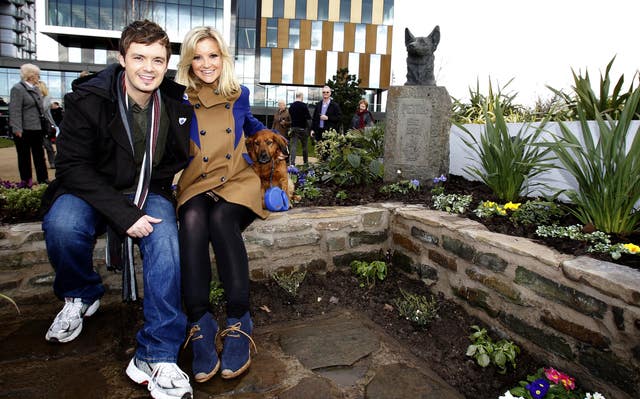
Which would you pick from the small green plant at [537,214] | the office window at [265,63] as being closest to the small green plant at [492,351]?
the small green plant at [537,214]

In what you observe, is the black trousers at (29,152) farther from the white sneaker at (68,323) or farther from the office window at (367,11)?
the office window at (367,11)

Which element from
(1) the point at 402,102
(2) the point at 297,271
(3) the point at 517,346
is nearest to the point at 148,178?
(2) the point at 297,271

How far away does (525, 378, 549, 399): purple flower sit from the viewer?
1.83m

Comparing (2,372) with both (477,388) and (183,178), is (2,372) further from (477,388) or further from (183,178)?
(477,388)

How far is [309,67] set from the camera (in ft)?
105

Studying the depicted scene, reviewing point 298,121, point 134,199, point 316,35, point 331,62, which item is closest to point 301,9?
point 316,35

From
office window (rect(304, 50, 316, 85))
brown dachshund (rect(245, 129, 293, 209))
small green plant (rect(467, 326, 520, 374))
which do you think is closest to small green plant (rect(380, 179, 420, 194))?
brown dachshund (rect(245, 129, 293, 209))

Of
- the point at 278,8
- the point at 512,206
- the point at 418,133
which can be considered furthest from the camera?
the point at 278,8

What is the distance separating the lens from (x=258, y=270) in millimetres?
3047

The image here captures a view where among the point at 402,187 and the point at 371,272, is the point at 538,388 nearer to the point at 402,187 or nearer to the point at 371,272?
the point at 371,272

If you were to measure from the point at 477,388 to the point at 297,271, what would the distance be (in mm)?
1523

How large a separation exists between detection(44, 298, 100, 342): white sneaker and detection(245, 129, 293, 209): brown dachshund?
124 cm

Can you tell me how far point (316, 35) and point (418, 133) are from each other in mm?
30333

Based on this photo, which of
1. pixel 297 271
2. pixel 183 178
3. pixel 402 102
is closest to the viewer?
pixel 183 178
